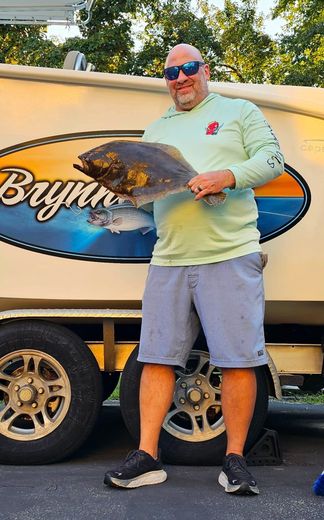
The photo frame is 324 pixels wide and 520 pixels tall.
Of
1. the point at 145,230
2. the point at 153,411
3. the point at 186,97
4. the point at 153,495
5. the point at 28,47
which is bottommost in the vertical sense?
the point at 153,495

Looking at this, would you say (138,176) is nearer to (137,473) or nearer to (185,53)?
(185,53)

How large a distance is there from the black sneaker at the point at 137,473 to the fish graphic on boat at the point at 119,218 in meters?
1.17

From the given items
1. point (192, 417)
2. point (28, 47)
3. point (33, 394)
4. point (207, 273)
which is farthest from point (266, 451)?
point (28, 47)

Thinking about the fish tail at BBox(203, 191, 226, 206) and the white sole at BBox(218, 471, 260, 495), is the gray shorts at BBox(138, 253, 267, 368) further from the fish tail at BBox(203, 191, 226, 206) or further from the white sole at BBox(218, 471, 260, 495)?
the white sole at BBox(218, 471, 260, 495)

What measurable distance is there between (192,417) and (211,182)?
136 centimetres

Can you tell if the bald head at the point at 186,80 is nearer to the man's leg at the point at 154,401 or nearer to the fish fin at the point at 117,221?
the fish fin at the point at 117,221

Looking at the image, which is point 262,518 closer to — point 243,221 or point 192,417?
point 192,417

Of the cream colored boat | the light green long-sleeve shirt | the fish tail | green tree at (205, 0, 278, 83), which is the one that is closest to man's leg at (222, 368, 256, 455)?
the cream colored boat

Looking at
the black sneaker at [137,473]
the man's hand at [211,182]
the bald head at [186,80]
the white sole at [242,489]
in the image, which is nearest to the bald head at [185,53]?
the bald head at [186,80]

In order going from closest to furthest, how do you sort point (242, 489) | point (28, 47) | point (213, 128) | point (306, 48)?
1. point (242, 489)
2. point (213, 128)
3. point (28, 47)
4. point (306, 48)

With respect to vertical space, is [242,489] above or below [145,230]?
below

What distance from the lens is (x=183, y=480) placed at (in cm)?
324

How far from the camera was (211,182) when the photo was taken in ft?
9.68

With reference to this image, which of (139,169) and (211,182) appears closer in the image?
(211,182)
